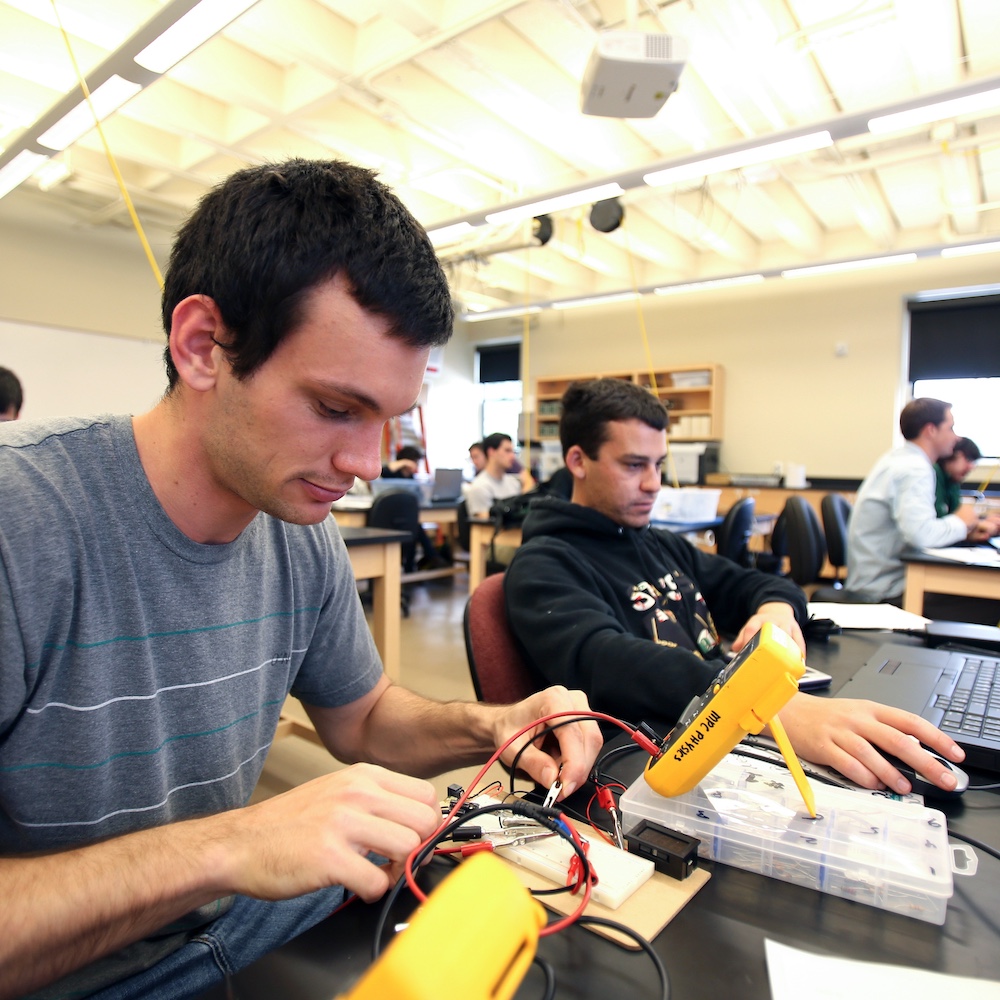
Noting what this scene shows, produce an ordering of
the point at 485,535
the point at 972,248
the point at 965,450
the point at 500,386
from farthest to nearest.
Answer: the point at 500,386 → the point at 972,248 → the point at 485,535 → the point at 965,450

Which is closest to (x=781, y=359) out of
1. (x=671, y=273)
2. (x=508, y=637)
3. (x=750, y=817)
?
(x=671, y=273)

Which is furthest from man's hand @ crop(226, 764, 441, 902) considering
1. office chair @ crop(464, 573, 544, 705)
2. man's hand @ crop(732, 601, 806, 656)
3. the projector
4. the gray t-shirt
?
the projector

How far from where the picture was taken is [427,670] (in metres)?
3.36

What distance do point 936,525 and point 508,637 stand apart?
2.35 m

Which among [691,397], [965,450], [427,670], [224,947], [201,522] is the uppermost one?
[691,397]

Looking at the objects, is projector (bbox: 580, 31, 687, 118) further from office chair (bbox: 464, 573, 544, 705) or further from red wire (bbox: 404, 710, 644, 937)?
red wire (bbox: 404, 710, 644, 937)

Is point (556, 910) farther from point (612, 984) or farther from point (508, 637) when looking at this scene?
point (508, 637)

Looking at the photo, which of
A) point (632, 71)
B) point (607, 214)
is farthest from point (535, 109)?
point (632, 71)

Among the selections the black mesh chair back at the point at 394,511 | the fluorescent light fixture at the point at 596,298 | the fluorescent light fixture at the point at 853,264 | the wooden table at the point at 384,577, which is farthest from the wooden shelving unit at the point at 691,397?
the wooden table at the point at 384,577

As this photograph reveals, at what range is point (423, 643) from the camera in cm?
386

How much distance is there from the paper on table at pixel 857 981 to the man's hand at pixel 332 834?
0.86 feet

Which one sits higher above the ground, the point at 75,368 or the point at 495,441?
the point at 75,368

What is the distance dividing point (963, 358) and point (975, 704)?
583 cm

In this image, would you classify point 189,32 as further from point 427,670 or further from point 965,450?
point 965,450
